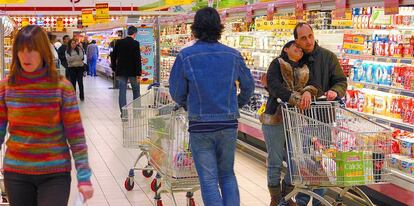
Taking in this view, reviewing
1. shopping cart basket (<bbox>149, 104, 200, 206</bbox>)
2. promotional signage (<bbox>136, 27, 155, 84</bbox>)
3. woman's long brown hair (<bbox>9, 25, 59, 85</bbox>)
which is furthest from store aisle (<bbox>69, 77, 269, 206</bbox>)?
promotional signage (<bbox>136, 27, 155, 84</bbox>)

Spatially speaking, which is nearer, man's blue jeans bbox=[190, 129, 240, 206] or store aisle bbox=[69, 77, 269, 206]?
man's blue jeans bbox=[190, 129, 240, 206]

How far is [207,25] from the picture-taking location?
170 inches

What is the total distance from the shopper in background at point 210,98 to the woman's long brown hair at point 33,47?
1.12 metres

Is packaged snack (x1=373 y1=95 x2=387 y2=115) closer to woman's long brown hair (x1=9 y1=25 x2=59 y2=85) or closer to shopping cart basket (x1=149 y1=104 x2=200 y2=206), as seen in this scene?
shopping cart basket (x1=149 y1=104 x2=200 y2=206)

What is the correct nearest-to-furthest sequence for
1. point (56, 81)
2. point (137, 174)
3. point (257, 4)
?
point (56, 81), point (137, 174), point (257, 4)

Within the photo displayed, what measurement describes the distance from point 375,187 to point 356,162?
131 cm

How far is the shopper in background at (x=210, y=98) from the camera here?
4.25 m

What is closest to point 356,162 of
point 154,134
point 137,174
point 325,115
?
point 325,115

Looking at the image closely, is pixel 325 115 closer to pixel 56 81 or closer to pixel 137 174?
pixel 56 81

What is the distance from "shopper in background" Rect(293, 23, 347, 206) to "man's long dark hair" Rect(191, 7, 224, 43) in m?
1.07

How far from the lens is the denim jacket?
4242 mm

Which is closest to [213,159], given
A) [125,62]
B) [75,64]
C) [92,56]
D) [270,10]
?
[270,10]

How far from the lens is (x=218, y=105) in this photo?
425 cm

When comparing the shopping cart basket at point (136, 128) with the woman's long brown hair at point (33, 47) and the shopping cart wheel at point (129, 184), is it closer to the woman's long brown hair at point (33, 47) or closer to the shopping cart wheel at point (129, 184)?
the shopping cart wheel at point (129, 184)
